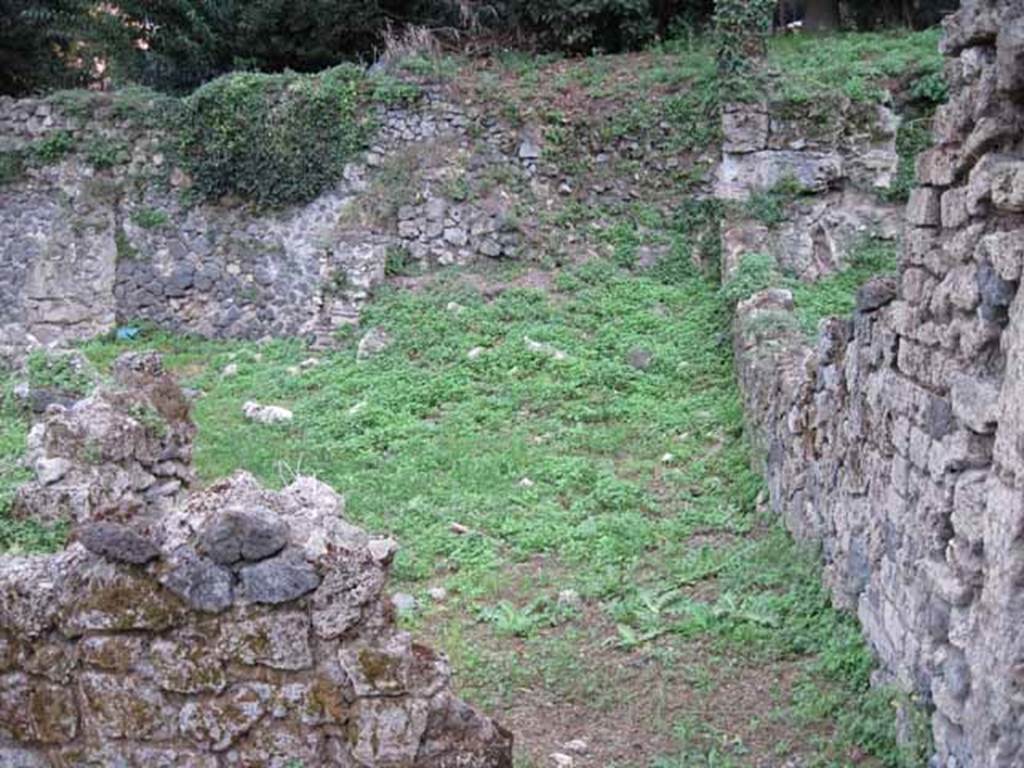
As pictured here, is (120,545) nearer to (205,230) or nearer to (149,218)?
(205,230)

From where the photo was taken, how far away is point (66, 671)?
382 centimetres

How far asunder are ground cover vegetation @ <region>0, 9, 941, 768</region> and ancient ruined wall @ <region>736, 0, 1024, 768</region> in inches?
15.0

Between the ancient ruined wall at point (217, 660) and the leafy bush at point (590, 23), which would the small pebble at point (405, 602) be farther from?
the leafy bush at point (590, 23)

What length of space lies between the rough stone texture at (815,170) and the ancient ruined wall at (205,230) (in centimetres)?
280

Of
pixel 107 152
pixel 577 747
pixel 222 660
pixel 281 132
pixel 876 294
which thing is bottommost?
pixel 577 747

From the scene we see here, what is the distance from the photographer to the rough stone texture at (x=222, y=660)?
3760 millimetres

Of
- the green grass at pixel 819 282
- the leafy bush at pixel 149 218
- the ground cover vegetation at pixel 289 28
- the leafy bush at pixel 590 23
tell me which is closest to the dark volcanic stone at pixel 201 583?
the green grass at pixel 819 282

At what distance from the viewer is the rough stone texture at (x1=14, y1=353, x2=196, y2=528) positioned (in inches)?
259

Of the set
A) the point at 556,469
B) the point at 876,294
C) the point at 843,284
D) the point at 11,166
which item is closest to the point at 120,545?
the point at 876,294

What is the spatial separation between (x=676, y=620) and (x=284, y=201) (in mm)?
10372

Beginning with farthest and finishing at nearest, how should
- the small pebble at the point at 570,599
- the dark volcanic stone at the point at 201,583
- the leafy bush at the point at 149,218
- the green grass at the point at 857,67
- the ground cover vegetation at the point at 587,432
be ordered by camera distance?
the leafy bush at the point at 149,218 → the green grass at the point at 857,67 → the small pebble at the point at 570,599 → the ground cover vegetation at the point at 587,432 → the dark volcanic stone at the point at 201,583

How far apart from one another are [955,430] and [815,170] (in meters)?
10.2

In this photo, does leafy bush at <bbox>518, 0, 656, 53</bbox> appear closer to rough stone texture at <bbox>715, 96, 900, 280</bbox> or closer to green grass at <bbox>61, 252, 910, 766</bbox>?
rough stone texture at <bbox>715, 96, 900, 280</bbox>

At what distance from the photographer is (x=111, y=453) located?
728 cm
